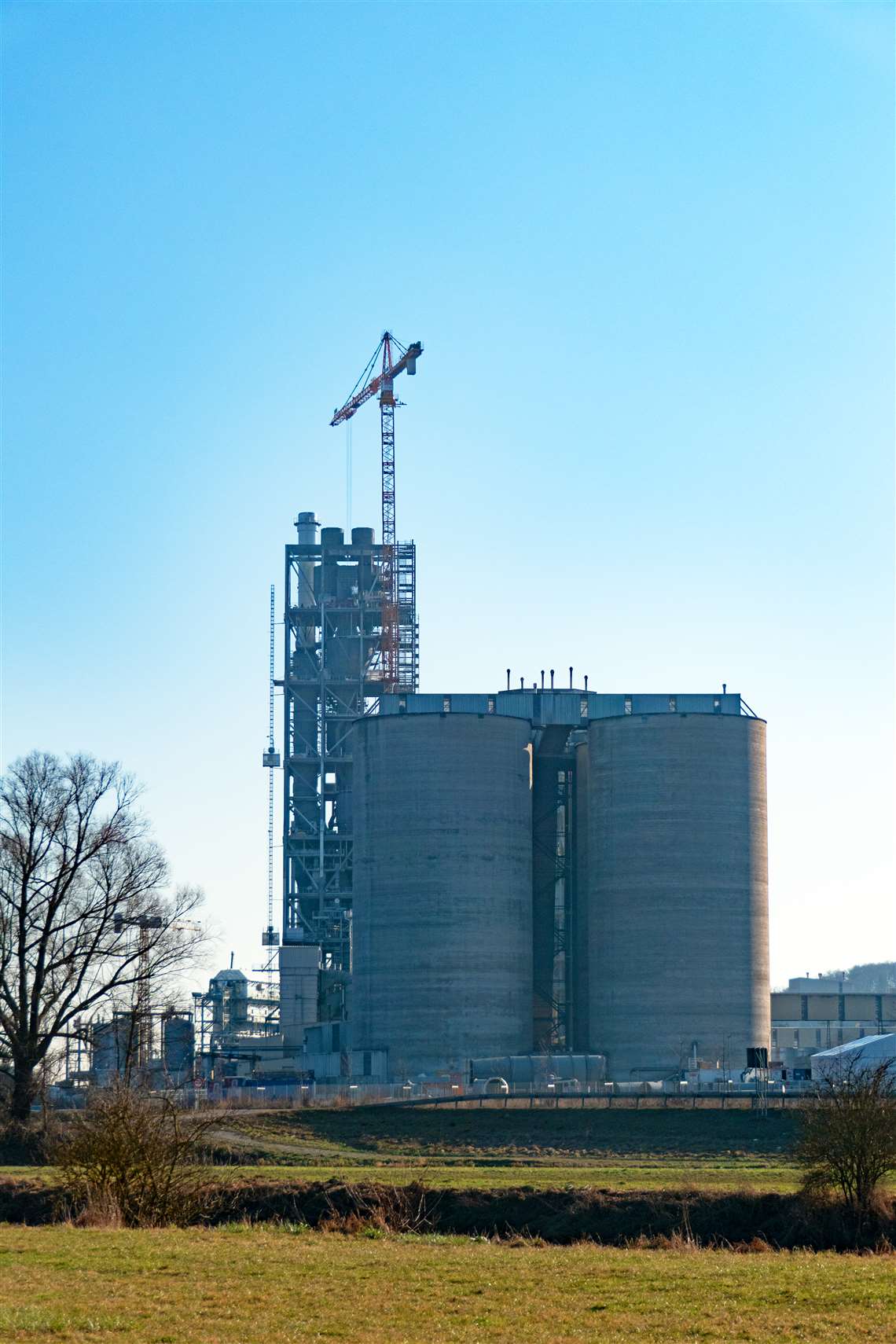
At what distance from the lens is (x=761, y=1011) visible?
10494cm

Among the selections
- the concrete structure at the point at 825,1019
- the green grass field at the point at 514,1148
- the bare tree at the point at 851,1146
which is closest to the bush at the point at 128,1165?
the green grass field at the point at 514,1148

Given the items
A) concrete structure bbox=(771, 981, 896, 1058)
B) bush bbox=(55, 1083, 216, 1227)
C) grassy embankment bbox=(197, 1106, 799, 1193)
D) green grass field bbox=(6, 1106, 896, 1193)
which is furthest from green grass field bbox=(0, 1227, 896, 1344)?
concrete structure bbox=(771, 981, 896, 1058)

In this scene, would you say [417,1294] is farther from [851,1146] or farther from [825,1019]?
[825,1019]

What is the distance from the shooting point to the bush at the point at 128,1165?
114 feet

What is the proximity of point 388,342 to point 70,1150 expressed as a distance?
142 m

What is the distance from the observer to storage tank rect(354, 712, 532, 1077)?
104m

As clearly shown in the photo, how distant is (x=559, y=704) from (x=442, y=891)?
2036cm

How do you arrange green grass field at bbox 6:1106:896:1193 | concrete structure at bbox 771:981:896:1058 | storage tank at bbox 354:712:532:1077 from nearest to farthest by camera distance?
green grass field at bbox 6:1106:896:1193 < storage tank at bbox 354:712:532:1077 < concrete structure at bbox 771:981:896:1058

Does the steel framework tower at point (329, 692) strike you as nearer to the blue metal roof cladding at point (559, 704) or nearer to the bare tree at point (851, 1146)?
the blue metal roof cladding at point (559, 704)

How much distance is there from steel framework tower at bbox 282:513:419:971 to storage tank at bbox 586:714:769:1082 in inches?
1218

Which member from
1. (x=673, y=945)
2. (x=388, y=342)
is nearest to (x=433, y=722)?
(x=673, y=945)

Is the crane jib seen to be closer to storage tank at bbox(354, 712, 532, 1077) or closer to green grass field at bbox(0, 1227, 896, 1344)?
storage tank at bbox(354, 712, 532, 1077)

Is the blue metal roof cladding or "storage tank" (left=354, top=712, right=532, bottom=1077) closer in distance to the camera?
"storage tank" (left=354, top=712, right=532, bottom=1077)

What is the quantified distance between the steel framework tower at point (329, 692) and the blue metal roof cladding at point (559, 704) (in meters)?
18.6
